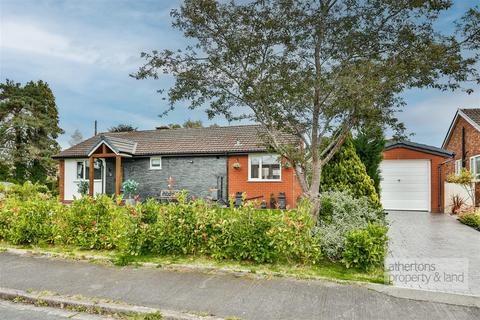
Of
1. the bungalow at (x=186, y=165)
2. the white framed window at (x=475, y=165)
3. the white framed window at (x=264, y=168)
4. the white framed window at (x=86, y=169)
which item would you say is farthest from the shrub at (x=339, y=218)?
the white framed window at (x=86, y=169)

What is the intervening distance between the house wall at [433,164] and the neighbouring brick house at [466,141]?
147 cm

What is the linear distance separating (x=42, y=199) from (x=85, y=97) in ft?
20.6

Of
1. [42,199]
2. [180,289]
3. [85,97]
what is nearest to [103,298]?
[180,289]

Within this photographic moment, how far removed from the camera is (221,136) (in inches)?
750

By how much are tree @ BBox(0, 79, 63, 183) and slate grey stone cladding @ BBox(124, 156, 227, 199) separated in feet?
46.6

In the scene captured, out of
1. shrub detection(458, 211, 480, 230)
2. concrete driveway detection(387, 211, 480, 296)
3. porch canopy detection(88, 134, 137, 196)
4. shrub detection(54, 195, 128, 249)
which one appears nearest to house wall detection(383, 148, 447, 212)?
shrub detection(458, 211, 480, 230)

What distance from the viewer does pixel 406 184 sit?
16.4 metres

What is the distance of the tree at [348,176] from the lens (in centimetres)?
956

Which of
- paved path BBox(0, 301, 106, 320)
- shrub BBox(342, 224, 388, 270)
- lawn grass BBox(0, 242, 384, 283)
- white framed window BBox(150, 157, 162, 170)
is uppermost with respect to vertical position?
white framed window BBox(150, 157, 162, 170)

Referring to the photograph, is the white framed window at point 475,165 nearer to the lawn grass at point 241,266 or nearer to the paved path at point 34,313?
the lawn grass at point 241,266

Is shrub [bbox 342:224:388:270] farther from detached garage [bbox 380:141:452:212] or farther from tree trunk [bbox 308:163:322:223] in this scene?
detached garage [bbox 380:141:452:212]

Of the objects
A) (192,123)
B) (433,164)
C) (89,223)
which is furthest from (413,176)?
(192,123)

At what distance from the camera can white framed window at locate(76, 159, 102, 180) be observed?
66.7ft

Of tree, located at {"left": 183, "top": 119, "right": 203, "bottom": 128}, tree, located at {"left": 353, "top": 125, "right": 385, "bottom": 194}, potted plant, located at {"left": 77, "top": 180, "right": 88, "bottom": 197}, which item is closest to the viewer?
tree, located at {"left": 353, "top": 125, "right": 385, "bottom": 194}
